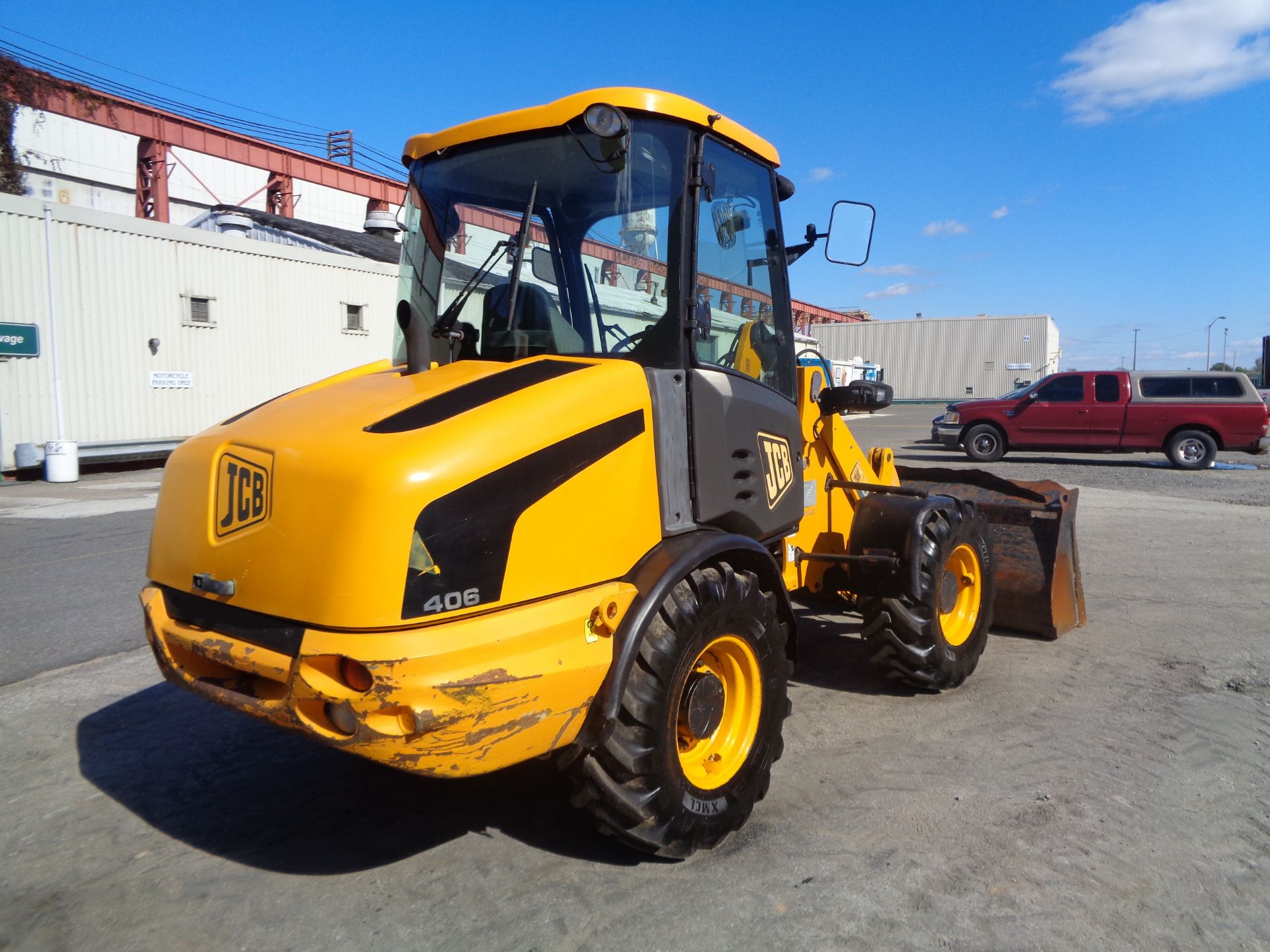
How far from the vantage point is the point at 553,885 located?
3.01 m

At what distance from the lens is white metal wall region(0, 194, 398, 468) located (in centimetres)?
1462

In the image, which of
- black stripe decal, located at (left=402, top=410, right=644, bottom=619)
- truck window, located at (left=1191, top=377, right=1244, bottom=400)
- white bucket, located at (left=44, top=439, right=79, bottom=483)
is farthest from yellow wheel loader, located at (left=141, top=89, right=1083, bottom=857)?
truck window, located at (left=1191, top=377, right=1244, bottom=400)

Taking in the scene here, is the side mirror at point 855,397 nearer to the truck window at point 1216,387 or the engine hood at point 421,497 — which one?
the engine hood at point 421,497

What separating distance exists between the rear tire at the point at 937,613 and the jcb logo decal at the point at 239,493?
3035mm

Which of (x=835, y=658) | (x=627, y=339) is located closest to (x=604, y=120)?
(x=627, y=339)

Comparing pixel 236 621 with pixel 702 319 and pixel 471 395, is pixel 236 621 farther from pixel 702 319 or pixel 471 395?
pixel 702 319

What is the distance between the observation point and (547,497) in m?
2.74

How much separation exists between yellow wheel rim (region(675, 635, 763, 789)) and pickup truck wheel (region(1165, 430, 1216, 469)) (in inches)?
694

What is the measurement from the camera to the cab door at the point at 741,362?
3.40m

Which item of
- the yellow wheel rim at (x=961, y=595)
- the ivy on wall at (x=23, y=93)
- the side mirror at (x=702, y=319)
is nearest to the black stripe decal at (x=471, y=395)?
the side mirror at (x=702, y=319)

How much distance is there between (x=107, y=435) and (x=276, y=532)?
15390 millimetres

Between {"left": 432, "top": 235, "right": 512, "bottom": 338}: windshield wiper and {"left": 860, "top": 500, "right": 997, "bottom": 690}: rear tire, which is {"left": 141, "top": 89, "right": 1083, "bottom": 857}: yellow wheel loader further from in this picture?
{"left": 860, "top": 500, "right": 997, "bottom": 690}: rear tire

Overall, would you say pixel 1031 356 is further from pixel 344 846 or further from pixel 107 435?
pixel 344 846

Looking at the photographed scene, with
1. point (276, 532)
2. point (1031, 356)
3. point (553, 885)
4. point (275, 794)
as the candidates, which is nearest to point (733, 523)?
point (553, 885)
